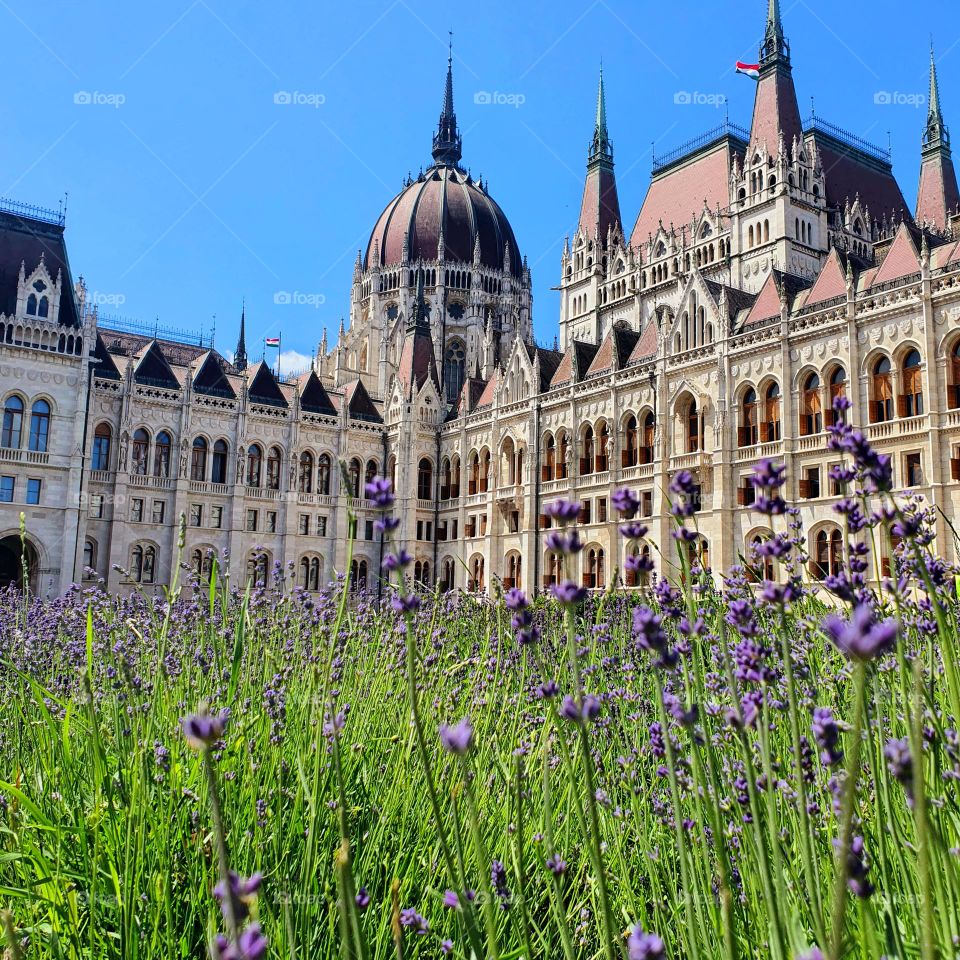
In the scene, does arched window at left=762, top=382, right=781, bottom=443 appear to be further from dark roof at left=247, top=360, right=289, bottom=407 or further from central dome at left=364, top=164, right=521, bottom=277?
central dome at left=364, top=164, right=521, bottom=277

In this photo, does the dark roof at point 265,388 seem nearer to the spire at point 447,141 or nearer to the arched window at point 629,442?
the arched window at point 629,442

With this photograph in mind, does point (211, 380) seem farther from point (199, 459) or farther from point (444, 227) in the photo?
point (444, 227)

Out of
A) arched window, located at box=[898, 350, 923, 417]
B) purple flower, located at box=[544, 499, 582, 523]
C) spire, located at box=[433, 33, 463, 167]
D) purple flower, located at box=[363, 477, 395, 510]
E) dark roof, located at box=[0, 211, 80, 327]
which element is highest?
spire, located at box=[433, 33, 463, 167]

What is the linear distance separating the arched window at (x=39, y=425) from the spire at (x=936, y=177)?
43.3 m

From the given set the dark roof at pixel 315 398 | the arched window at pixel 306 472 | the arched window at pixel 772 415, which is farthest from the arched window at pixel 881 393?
the dark roof at pixel 315 398

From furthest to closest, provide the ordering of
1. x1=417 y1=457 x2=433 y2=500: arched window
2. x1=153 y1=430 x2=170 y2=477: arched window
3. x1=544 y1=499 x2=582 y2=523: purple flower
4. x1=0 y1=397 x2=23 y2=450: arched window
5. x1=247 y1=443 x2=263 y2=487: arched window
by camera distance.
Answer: x1=417 y1=457 x2=433 y2=500: arched window < x1=247 y1=443 x2=263 y2=487: arched window < x1=153 y1=430 x2=170 y2=477: arched window < x1=0 y1=397 x2=23 y2=450: arched window < x1=544 y1=499 x2=582 y2=523: purple flower

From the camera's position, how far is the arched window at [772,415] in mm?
29531

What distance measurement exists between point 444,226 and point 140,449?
3398 centimetres

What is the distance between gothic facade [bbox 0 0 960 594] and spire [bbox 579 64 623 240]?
0.22 metres

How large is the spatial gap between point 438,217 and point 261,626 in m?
62.6

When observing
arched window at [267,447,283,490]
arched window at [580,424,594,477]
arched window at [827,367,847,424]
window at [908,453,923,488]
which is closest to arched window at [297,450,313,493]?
arched window at [267,447,283,490]

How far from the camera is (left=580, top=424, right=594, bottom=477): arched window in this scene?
36969 mm

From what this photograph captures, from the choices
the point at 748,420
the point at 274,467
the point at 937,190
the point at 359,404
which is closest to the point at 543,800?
the point at 748,420

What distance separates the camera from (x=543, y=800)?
4105mm
